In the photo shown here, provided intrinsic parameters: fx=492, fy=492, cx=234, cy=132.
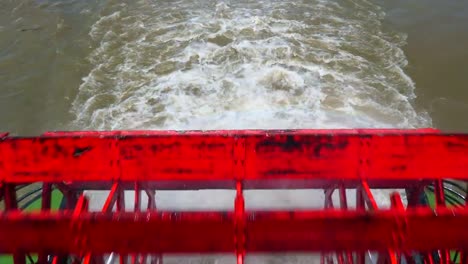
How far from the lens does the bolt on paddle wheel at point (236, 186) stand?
2.15 m

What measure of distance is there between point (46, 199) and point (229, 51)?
11.1 ft

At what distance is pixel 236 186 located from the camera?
8.93 feet

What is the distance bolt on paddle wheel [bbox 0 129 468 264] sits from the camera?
84.6 inches

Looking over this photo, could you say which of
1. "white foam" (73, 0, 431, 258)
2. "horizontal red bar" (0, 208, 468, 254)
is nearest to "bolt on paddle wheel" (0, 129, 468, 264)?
"horizontal red bar" (0, 208, 468, 254)

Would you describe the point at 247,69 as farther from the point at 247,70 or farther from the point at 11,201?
the point at 11,201

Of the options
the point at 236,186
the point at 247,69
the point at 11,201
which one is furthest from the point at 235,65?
the point at 11,201

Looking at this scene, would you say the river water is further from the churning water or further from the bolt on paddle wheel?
the bolt on paddle wheel

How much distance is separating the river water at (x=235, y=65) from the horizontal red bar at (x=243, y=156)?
6.52ft

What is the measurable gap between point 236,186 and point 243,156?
184 millimetres

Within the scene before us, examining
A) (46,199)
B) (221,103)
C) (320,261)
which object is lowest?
(320,261)

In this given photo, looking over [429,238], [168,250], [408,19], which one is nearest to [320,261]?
[429,238]

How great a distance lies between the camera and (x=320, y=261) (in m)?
3.66

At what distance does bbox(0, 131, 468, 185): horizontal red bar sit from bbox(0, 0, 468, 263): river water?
1.99 meters

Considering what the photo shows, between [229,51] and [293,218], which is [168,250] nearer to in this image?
[293,218]
